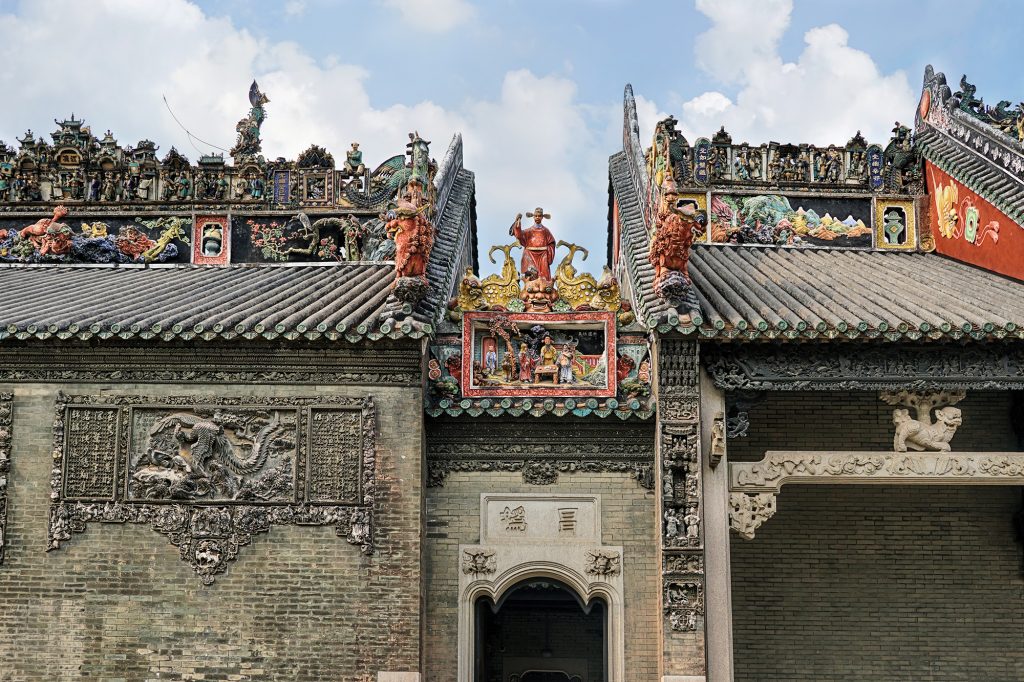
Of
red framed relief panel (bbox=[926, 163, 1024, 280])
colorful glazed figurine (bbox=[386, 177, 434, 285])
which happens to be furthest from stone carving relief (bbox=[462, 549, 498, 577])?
red framed relief panel (bbox=[926, 163, 1024, 280])

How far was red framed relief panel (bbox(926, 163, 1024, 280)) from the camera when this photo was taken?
52.6 ft

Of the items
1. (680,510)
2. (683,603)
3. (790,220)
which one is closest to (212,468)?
(680,510)

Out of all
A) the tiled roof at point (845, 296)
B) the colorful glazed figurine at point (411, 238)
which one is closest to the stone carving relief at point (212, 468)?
the colorful glazed figurine at point (411, 238)

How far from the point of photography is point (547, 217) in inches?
615

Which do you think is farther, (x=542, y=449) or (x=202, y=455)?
(x=542, y=449)

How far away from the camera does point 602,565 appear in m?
13.9

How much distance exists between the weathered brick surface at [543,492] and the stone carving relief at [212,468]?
101cm

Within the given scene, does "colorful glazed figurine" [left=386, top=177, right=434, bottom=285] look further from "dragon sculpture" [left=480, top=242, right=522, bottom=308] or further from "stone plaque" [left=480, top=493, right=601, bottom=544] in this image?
"stone plaque" [left=480, top=493, right=601, bottom=544]

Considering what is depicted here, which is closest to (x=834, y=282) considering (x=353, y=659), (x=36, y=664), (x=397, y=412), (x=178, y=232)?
(x=397, y=412)

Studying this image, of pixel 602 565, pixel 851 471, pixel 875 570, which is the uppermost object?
pixel 851 471

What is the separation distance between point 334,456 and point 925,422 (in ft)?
21.2

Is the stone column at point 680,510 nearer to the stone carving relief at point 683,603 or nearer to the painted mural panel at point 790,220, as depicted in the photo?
the stone carving relief at point 683,603

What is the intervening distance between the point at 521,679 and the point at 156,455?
291 inches

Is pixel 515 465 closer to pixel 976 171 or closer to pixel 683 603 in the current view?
pixel 683 603
